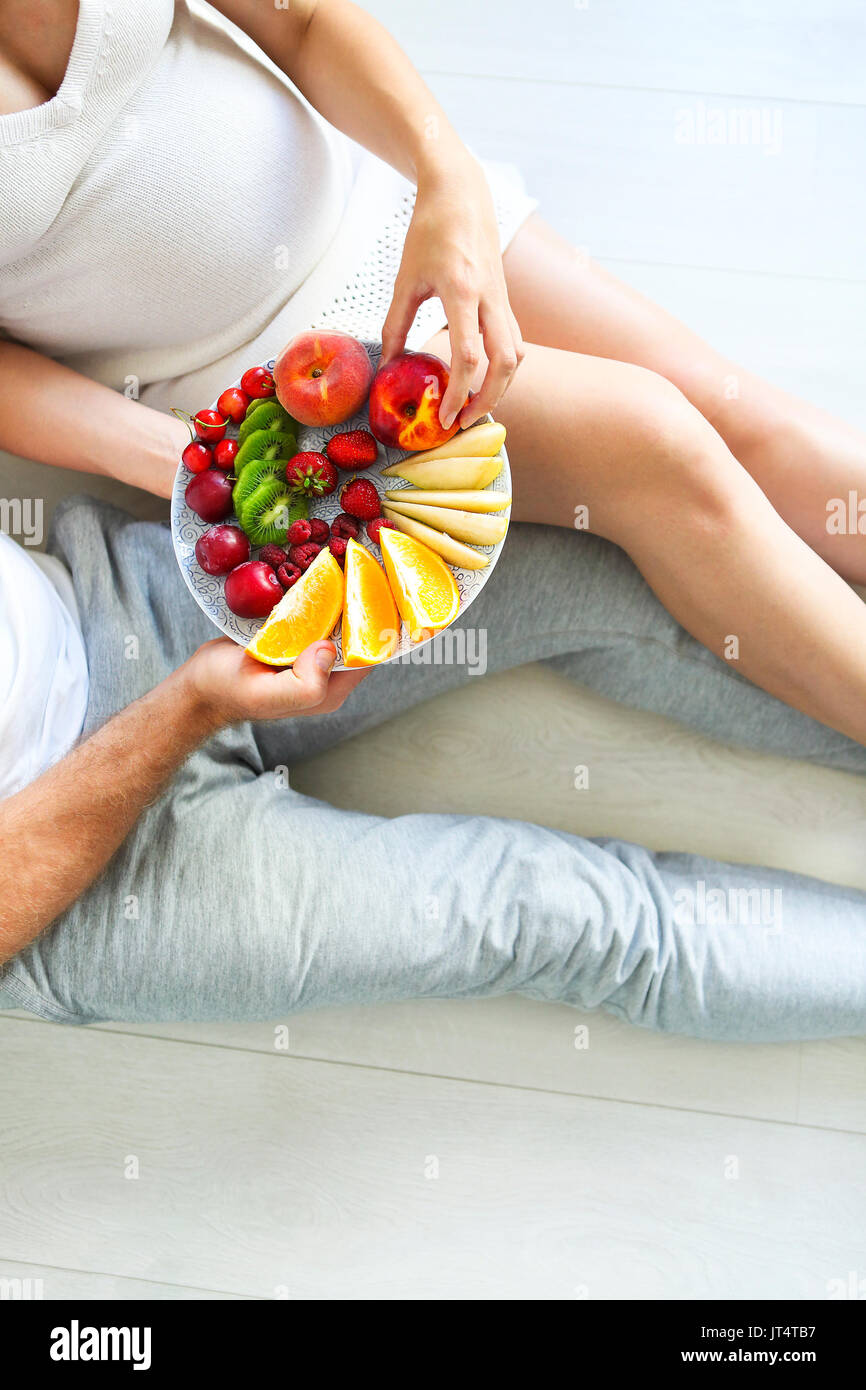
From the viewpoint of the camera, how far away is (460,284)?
2.78 feet

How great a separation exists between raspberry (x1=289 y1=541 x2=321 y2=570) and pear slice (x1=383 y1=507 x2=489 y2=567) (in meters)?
0.08

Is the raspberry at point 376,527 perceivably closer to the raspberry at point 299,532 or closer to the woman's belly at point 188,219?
the raspberry at point 299,532

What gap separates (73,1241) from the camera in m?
1.27

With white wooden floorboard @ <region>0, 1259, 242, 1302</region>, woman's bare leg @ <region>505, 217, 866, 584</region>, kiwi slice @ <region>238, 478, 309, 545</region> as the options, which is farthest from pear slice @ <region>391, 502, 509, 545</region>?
white wooden floorboard @ <region>0, 1259, 242, 1302</region>

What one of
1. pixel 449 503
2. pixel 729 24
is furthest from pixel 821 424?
pixel 729 24

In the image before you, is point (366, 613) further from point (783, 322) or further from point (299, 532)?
point (783, 322)

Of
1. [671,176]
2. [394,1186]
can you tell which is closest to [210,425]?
[671,176]

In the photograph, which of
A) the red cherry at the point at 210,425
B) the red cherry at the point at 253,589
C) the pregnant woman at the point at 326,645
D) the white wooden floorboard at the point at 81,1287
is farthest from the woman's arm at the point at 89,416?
the white wooden floorboard at the point at 81,1287

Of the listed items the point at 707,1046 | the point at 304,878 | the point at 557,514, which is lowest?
the point at 707,1046

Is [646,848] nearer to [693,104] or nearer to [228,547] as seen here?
[228,547]

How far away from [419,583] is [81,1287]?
3.37ft

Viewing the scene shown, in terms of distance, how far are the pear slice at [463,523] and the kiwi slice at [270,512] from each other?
0.11 m

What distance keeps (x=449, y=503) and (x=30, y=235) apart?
17.2 inches

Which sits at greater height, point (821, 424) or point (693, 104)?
point (693, 104)
